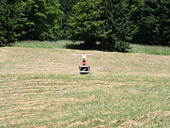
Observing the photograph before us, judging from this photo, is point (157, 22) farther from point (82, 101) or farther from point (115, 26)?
point (82, 101)

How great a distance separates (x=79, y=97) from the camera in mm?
14711

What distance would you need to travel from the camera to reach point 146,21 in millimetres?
52375

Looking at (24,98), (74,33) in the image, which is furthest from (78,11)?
(24,98)

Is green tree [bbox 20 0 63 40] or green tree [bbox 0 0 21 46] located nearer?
green tree [bbox 0 0 21 46]

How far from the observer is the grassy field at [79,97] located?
9.77 meters

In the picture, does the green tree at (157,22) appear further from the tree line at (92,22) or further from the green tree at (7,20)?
the green tree at (7,20)

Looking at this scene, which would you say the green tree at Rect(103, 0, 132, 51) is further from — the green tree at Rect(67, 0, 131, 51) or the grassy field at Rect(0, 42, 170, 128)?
the grassy field at Rect(0, 42, 170, 128)

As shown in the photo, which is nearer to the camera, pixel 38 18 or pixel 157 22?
pixel 38 18

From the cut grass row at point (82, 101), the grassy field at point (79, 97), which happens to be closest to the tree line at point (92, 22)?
the grassy field at point (79, 97)

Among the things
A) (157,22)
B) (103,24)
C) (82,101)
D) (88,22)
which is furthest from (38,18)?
(82,101)

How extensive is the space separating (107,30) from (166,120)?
33.0 m

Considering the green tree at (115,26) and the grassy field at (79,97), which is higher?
the green tree at (115,26)

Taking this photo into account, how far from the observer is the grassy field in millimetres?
9773

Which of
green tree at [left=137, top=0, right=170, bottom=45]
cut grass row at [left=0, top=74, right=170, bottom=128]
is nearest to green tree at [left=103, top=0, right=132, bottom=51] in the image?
green tree at [left=137, top=0, right=170, bottom=45]
